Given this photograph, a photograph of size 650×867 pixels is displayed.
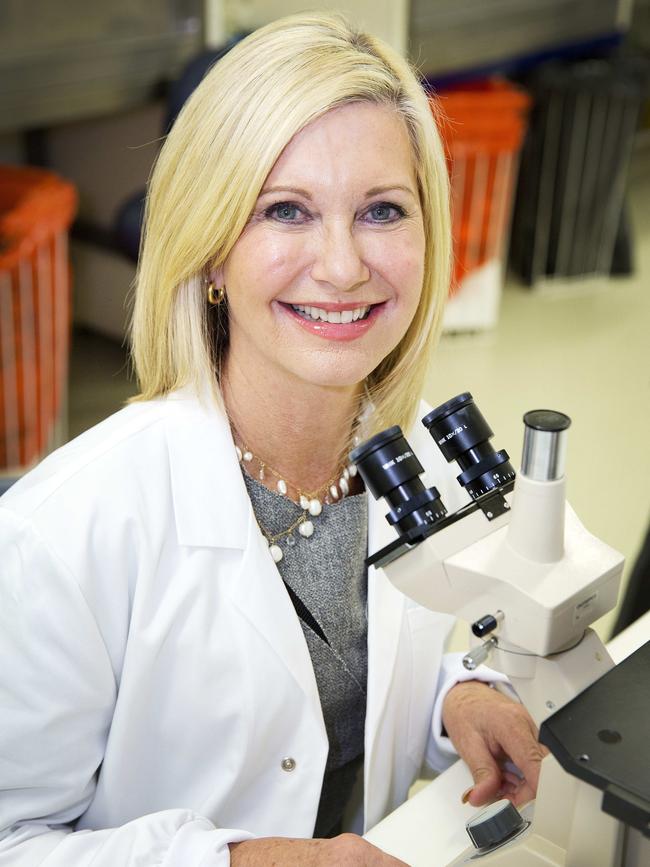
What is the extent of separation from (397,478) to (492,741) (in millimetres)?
486

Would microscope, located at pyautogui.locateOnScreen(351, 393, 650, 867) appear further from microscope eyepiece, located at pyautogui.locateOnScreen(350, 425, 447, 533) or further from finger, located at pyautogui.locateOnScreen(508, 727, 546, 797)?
finger, located at pyautogui.locateOnScreen(508, 727, 546, 797)

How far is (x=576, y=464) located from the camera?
3105mm

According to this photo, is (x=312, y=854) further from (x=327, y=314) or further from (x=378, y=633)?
(x=327, y=314)

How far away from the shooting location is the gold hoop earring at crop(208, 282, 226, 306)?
1281 mm

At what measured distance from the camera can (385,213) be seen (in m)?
1.22

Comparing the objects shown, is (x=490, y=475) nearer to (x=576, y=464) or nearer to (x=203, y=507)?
(x=203, y=507)

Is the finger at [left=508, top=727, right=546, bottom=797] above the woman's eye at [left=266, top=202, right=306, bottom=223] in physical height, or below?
below

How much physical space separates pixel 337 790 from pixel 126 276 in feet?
7.30

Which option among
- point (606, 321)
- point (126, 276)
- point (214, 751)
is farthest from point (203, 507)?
point (606, 321)

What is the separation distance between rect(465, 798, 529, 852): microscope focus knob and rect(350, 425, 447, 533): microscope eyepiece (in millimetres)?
285

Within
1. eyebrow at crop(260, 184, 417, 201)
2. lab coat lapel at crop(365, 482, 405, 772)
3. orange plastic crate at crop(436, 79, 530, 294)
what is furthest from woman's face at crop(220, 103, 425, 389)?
orange plastic crate at crop(436, 79, 530, 294)

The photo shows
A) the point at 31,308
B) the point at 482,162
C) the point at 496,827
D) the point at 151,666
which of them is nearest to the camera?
the point at 496,827

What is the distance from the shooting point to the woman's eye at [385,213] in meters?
1.21

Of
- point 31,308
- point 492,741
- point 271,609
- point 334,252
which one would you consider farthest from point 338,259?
point 31,308
